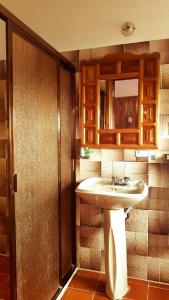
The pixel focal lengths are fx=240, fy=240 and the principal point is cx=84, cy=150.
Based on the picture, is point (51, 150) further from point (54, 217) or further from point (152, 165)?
point (152, 165)

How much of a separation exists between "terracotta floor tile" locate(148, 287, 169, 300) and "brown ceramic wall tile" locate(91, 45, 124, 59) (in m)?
2.22

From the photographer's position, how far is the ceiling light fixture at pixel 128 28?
1.91 metres

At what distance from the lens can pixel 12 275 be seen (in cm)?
140

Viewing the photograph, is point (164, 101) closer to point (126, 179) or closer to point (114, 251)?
point (126, 179)

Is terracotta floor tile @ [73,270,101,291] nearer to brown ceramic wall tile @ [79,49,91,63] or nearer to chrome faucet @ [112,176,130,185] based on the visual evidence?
chrome faucet @ [112,176,130,185]

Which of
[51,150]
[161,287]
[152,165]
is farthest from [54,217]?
[161,287]

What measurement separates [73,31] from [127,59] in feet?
1.83

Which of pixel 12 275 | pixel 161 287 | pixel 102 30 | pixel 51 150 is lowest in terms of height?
pixel 161 287

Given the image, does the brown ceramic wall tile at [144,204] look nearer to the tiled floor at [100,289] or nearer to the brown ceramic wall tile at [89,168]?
the brown ceramic wall tile at [89,168]

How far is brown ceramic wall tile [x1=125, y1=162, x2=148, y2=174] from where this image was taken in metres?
2.25

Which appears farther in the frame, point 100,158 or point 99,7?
point 100,158

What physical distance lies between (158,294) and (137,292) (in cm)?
18

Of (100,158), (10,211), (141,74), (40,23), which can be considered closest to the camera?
(10,211)

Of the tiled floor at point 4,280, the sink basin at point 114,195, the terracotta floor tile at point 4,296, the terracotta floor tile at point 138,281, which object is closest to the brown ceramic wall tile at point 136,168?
the sink basin at point 114,195
